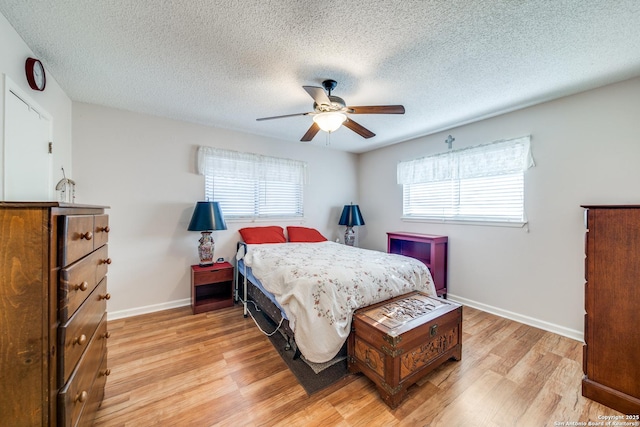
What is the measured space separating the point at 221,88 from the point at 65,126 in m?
1.64

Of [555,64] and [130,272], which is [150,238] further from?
[555,64]

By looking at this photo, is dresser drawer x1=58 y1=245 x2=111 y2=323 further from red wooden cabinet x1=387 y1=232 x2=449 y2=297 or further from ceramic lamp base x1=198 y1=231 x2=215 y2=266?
red wooden cabinet x1=387 y1=232 x2=449 y2=297

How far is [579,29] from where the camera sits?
1.54 m

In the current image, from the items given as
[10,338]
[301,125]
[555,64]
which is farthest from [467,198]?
[10,338]

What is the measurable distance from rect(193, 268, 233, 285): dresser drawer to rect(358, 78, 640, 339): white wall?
299cm

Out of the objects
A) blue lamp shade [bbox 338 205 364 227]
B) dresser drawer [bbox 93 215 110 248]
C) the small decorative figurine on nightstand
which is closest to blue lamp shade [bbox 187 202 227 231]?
the small decorative figurine on nightstand

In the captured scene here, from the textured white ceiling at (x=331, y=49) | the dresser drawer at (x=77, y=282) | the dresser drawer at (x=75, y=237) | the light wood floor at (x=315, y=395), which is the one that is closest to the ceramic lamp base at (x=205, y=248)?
the light wood floor at (x=315, y=395)

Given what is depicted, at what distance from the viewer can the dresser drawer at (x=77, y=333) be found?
92 cm

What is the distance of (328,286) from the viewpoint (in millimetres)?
1820

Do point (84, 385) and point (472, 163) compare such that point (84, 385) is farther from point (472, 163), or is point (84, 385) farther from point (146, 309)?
point (472, 163)

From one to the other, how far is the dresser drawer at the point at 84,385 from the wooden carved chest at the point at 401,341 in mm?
1516

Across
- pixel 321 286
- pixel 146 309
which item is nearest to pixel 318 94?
pixel 321 286

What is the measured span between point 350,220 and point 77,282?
3.59 meters

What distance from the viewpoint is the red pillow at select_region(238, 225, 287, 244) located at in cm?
341
